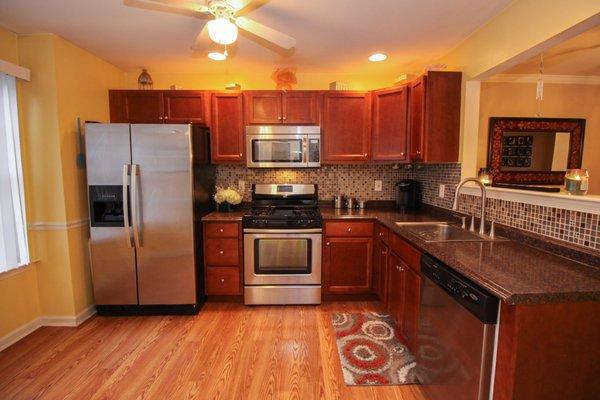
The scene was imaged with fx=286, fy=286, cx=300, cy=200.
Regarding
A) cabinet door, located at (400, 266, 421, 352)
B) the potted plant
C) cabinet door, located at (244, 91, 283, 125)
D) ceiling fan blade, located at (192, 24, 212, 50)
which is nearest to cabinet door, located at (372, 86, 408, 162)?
cabinet door, located at (244, 91, 283, 125)

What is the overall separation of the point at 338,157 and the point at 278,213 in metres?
0.88

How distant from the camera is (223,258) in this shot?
2.83 meters

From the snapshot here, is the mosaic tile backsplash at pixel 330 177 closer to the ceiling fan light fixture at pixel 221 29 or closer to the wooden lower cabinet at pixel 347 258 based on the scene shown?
the wooden lower cabinet at pixel 347 258

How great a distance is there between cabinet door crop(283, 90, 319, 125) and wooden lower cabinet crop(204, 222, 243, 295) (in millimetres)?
1242

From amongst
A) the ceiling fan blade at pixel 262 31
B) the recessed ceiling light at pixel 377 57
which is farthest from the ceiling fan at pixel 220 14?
the recessed ceiling light at pixel 377 57

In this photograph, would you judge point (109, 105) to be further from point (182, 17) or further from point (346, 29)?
point (346, 29)

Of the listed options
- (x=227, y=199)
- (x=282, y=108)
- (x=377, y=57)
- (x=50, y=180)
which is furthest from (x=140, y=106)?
(x=377, y=57)

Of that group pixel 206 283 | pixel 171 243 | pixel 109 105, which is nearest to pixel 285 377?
pixel 206 283

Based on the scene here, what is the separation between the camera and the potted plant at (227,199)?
306 centimetres

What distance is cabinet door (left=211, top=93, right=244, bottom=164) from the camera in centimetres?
300

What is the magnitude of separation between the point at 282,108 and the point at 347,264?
174cm

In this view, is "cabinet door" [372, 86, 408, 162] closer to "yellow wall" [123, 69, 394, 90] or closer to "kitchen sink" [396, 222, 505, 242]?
"yellow wall" [123, 69, 394, 90]

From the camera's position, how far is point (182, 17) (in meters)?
2.04

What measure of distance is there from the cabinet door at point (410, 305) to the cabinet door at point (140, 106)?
9.26ft
